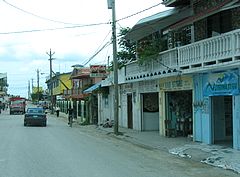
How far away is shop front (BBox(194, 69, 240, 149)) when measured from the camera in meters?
17.5

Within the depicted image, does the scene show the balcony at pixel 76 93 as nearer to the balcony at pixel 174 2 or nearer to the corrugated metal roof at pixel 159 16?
the corrugated metal roof at pixel 159 16

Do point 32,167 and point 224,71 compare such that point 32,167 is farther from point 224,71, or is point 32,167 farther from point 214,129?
point 214,129

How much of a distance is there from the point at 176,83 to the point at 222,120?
11.1ft

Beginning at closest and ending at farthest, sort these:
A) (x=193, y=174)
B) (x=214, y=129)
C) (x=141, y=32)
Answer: (x=193, y=174) → (x=214, y=129) → (x=141, y=32)

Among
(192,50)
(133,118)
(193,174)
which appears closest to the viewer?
(193,174)

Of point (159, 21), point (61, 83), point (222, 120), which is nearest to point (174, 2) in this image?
point (159, 21)

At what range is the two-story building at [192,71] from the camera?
17453 mm

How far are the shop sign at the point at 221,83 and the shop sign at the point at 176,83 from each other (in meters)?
1.80

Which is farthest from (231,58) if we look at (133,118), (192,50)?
(133,118)

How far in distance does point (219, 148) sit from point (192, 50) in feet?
14.4

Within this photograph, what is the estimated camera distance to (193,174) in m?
12.4

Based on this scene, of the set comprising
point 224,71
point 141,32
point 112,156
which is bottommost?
point 112,156

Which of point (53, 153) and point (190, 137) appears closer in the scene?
point (53, 153)

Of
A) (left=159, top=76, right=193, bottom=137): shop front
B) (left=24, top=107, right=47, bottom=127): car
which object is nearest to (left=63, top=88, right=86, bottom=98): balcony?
(left=24, top=107, right=47, bottom=127): car
